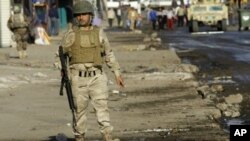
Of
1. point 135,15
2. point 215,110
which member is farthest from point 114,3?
point 215,110

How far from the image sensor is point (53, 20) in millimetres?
47125

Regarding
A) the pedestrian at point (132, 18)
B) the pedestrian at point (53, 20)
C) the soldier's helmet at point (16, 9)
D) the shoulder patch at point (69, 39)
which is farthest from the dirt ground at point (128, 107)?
the pedestrian at point (132, 18)

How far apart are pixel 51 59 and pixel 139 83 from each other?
27.9 ft

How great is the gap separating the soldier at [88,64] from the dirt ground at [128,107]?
53.0 inches

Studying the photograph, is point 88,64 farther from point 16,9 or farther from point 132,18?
point 132,18

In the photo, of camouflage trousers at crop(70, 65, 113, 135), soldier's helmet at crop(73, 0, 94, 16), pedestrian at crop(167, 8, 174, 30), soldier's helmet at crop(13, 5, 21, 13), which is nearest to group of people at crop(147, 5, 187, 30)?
pedestrian at crop(167, 8, 174, 30)

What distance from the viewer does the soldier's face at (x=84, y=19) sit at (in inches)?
426

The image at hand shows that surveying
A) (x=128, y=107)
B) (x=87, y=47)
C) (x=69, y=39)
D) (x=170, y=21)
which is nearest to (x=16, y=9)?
(x=128, y=107)

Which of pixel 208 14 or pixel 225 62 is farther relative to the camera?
pixel 208 14

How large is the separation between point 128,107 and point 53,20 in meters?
31.3

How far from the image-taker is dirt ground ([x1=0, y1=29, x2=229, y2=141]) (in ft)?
42.2

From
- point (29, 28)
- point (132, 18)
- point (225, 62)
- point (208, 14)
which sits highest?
point (29, 28)

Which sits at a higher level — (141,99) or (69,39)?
(69,39)

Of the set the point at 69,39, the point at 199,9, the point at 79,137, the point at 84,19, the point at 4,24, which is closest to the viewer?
the point at 84,19
